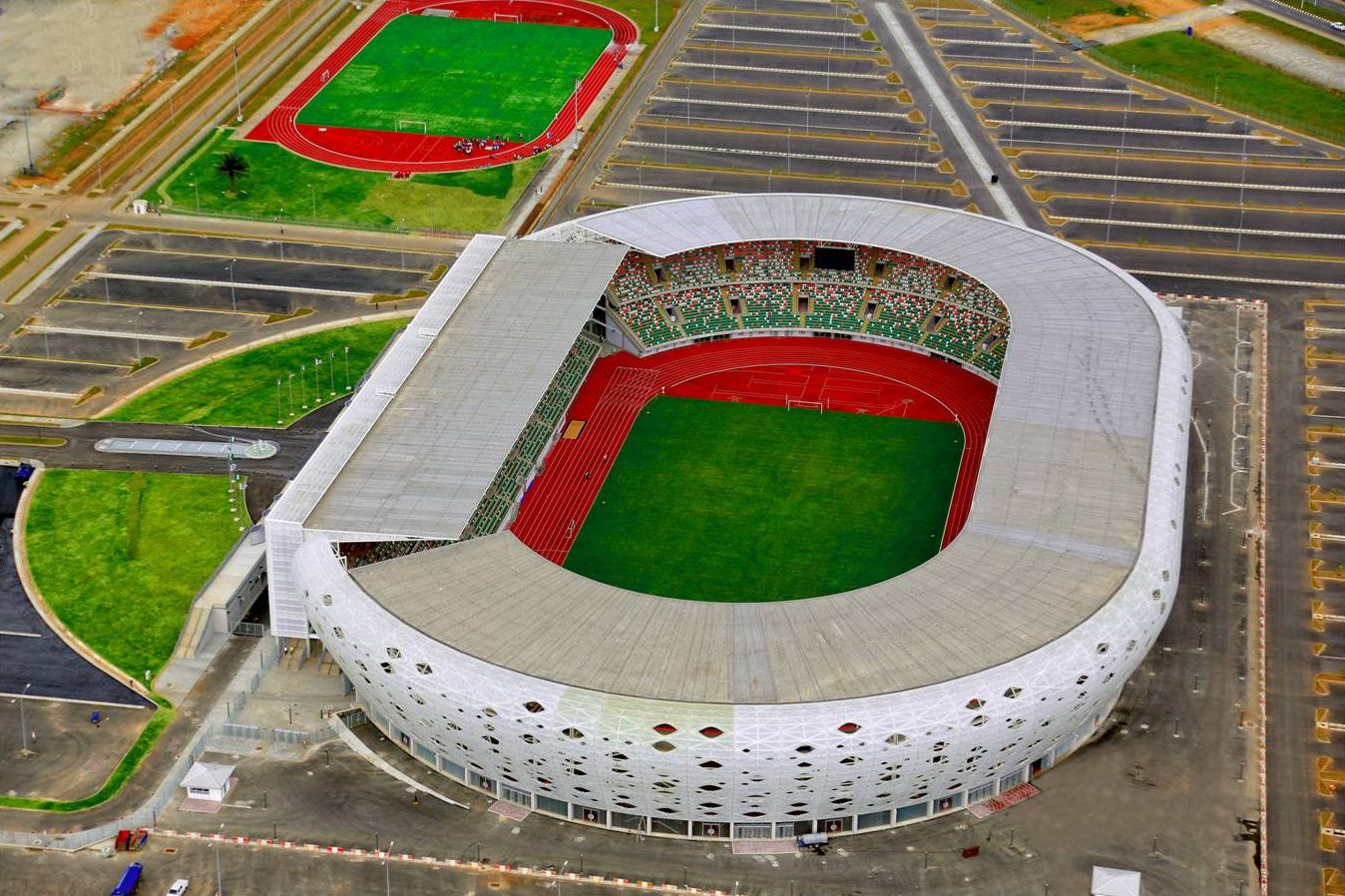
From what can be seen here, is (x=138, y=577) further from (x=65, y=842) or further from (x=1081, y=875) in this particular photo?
(x=1081, y=875)

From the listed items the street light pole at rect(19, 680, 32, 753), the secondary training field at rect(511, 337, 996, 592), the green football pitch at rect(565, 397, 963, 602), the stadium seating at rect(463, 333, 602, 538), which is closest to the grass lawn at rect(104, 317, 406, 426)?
the stadium seating at rect(463, 333, 602, 538)

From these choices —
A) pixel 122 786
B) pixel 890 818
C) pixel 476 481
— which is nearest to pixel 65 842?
pixel 122 786

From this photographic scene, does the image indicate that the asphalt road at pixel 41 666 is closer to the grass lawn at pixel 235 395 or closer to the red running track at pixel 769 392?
the grass lawn at pixel 235 395

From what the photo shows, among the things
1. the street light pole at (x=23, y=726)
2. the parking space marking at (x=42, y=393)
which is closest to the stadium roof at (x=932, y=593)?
the street light pole at (x=23, y=726)

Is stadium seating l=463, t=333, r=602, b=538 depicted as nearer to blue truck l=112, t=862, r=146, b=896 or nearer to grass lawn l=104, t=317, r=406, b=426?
grass lawn l=104, t=317, r=406, b=426

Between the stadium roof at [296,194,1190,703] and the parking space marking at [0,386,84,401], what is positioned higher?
the stadium roof at [296,194,1190,703]
